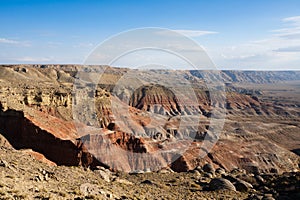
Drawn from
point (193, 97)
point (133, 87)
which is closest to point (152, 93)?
point (133, 87)

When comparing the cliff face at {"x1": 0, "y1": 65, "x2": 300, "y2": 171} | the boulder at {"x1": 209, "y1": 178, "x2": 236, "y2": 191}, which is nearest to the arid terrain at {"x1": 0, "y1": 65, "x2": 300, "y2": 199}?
the boulder at {"x1": 209, "y1": 178, "x2": 236, "y2": 191}

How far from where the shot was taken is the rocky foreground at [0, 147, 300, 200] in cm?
1419

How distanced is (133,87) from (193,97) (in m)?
28.6

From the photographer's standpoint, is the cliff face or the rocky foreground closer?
the rocky foreground

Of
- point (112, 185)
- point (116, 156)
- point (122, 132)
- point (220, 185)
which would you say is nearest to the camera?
point (112, 185)

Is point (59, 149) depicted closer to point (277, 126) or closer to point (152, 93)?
point (152, 93)

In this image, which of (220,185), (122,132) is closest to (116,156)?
(122,132)

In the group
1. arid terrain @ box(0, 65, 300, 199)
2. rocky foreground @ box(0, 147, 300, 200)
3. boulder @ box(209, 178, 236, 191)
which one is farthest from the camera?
boulder @ box(209, 178, 236, 191)

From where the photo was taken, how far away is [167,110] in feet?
430

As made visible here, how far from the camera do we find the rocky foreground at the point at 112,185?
14188 millimetres

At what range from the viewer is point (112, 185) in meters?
20.5

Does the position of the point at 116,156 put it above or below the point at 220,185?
below

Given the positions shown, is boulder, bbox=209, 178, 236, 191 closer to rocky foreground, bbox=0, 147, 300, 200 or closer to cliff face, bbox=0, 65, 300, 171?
rocky foreground, bbox=0, 147, 300, 200

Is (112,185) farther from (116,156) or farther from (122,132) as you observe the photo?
(122,132)
